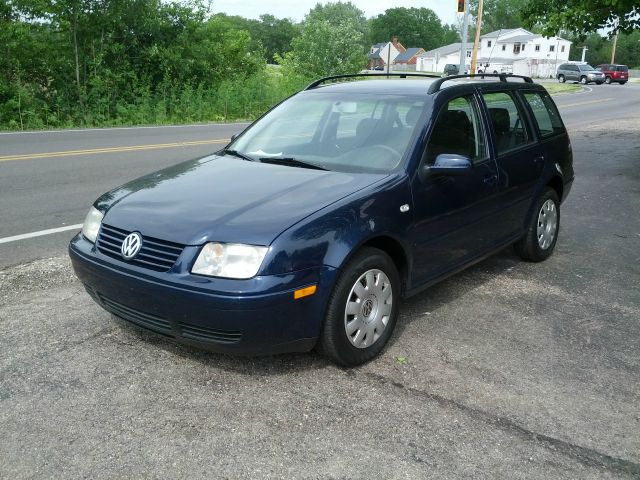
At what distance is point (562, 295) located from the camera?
5.12 metres

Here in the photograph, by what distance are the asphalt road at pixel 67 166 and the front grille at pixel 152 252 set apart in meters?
2.35

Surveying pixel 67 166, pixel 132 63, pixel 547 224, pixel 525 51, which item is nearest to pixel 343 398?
pixel 547 224

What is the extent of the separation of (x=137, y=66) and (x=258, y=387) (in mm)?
20176

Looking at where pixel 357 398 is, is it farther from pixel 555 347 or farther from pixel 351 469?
pixel 555 347

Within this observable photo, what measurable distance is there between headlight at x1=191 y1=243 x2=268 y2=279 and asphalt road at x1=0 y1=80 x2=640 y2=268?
117 inches

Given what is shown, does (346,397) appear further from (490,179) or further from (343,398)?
(490,179)

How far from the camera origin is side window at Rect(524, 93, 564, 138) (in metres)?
5.79

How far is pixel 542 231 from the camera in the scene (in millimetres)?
5883

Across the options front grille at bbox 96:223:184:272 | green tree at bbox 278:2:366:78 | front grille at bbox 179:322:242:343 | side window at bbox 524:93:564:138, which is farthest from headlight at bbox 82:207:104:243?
green tree at bbox 278:2:366:78

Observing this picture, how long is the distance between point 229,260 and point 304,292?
0.42 metres

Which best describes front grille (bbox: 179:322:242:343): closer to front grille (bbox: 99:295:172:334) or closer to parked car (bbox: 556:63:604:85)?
front grille (bbox: 99:295:172:334)

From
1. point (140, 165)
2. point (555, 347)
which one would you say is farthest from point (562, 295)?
point (140, 165)

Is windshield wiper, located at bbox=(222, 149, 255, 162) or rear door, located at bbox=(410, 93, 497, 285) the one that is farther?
windshield wiper, located at bbox=(222, 149, 255, 162)

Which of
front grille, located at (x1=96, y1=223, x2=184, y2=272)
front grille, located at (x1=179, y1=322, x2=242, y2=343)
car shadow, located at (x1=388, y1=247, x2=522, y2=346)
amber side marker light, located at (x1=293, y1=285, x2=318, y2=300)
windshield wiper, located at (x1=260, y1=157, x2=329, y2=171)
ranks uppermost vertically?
windshield wiper, located at (x1=260, y1=157, x2=329, y2=171)
